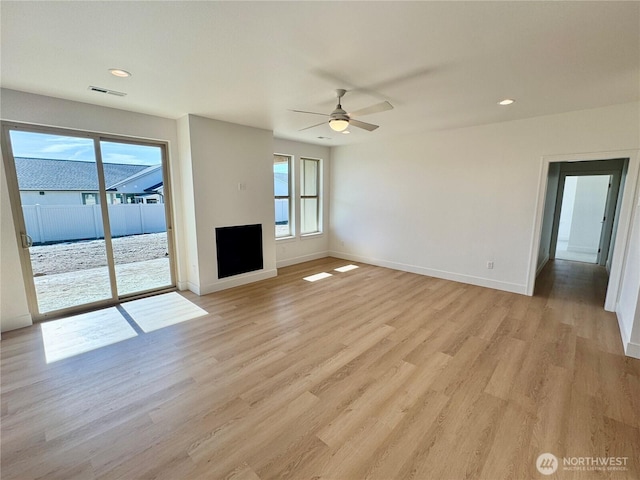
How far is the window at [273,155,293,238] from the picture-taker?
20.1ft

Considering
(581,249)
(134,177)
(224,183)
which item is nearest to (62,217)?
(134,177)

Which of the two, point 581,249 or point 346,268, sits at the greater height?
point 581,249

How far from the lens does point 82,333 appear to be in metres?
3.20

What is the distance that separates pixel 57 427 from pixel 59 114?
11.1ft

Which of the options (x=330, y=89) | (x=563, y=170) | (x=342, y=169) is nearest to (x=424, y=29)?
(x=330, y=89)

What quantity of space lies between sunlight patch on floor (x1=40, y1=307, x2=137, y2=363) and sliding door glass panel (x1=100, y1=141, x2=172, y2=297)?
0.63m

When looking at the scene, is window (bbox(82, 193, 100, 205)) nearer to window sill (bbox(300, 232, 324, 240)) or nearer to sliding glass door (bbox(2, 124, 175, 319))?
sliding glass door (bbox(2, 124, 175, 319))

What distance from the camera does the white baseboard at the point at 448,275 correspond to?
4.59 meters

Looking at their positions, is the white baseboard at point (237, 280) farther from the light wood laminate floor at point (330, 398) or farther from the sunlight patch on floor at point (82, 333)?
the sunlight patch on floor at point (82, 333)

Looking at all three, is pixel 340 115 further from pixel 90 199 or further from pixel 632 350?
Result: pixel 632 350

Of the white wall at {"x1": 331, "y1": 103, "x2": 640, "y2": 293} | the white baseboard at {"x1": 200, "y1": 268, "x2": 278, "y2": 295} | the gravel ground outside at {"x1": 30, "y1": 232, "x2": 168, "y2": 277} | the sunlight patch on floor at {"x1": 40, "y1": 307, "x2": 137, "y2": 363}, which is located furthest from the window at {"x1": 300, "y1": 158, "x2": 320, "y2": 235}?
the sunlight patch on floor at {"x1": 40, "y1": 307, "x2": 137, "y2": 363}

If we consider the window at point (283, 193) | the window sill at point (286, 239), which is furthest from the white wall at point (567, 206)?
the window at point (283, 193)

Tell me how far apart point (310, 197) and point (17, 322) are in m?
5.20

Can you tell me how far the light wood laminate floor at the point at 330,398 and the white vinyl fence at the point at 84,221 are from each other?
1186mm
